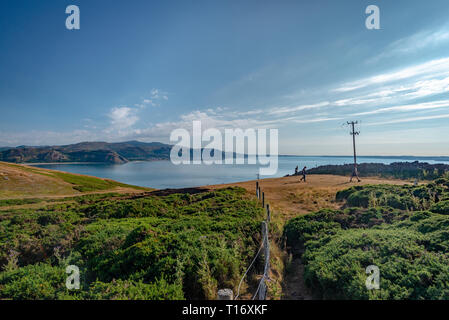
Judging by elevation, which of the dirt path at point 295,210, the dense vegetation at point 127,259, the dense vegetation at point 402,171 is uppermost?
the dense vegetation at point 402,171

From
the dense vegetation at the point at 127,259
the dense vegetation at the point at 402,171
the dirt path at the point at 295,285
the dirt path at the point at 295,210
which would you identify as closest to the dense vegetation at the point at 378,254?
the dirt path at the point at 295,285

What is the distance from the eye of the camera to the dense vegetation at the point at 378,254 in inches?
154

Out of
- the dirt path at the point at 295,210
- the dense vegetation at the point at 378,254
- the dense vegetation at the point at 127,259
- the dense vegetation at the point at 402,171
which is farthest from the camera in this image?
the dense vegetation at the point at 402,171

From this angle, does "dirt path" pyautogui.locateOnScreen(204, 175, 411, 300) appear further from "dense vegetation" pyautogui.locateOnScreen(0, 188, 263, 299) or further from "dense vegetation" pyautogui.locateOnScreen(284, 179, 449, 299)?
"dense vegetation" pyautogui.locateOnScreen(0, 188, 263, 299)

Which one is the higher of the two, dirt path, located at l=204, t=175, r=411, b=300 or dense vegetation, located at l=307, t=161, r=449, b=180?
dense vegetation, located at l=307, t=161, r=449, b=180

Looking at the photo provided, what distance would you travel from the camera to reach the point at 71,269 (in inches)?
195

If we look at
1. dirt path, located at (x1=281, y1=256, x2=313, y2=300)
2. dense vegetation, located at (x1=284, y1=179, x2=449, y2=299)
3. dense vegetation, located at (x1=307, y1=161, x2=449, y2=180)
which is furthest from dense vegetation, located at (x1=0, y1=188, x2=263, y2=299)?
dense vegetation, located at (x1=307, y1=161, x2=449, y2=180)

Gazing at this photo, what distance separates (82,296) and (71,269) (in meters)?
1.44

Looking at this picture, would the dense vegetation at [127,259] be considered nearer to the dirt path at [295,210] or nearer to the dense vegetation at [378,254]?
the dirt path at [295,210]

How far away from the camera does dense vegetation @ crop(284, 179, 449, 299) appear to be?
3916mm

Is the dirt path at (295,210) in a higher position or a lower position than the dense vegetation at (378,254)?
lower

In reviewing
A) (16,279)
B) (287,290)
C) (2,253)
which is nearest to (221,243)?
(287,290)

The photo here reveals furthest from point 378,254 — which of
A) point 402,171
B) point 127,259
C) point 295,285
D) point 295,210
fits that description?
point 402,171
